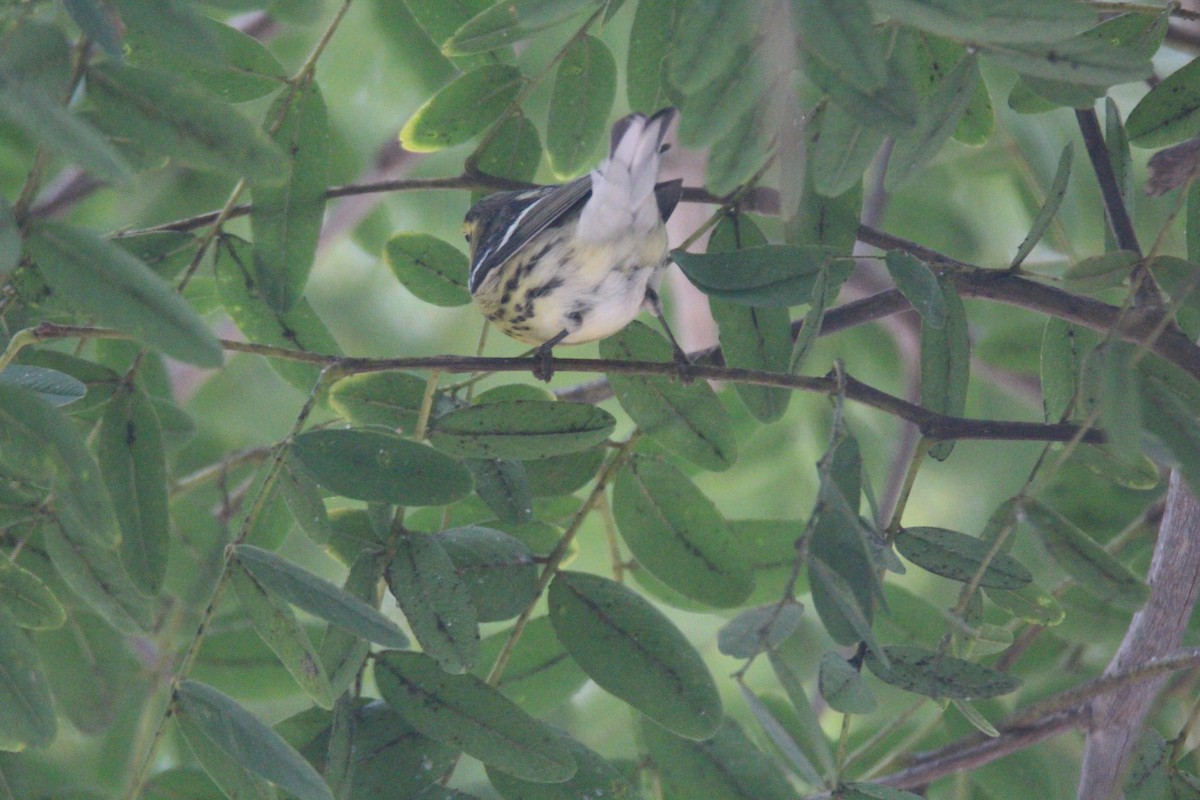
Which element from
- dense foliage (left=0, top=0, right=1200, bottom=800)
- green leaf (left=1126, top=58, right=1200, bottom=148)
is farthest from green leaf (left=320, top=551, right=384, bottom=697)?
green leaf (left=1126, top=58, right=1200, bottom=148)

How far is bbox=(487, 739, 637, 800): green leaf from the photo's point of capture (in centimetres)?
115

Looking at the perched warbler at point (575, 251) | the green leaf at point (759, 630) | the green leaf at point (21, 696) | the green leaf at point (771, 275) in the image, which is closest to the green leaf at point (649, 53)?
the perched warbler at point (575, 251)

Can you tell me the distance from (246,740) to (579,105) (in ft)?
2.71

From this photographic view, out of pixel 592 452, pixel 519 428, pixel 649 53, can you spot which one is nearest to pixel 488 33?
pixel 649 53

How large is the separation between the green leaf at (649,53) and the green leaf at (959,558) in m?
0.52

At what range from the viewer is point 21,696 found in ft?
3.19

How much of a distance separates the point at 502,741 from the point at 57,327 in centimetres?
53

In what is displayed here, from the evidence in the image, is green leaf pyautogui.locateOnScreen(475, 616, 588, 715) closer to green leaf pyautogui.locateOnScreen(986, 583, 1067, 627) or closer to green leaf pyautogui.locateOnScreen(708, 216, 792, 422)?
green leaf pyautogui.locateOnScreen(708, 216, 792, 422)

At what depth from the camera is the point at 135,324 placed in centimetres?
82

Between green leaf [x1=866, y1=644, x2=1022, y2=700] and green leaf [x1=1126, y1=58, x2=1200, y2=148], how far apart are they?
1.92 ft

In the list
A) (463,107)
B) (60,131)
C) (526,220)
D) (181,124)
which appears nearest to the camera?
Answer: (60,131)

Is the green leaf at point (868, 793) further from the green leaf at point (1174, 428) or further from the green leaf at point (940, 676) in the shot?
the green leaf at point (1174, 428)

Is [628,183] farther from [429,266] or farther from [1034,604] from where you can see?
[1034,604]

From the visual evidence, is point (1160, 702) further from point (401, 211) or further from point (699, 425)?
point (401, 211)
